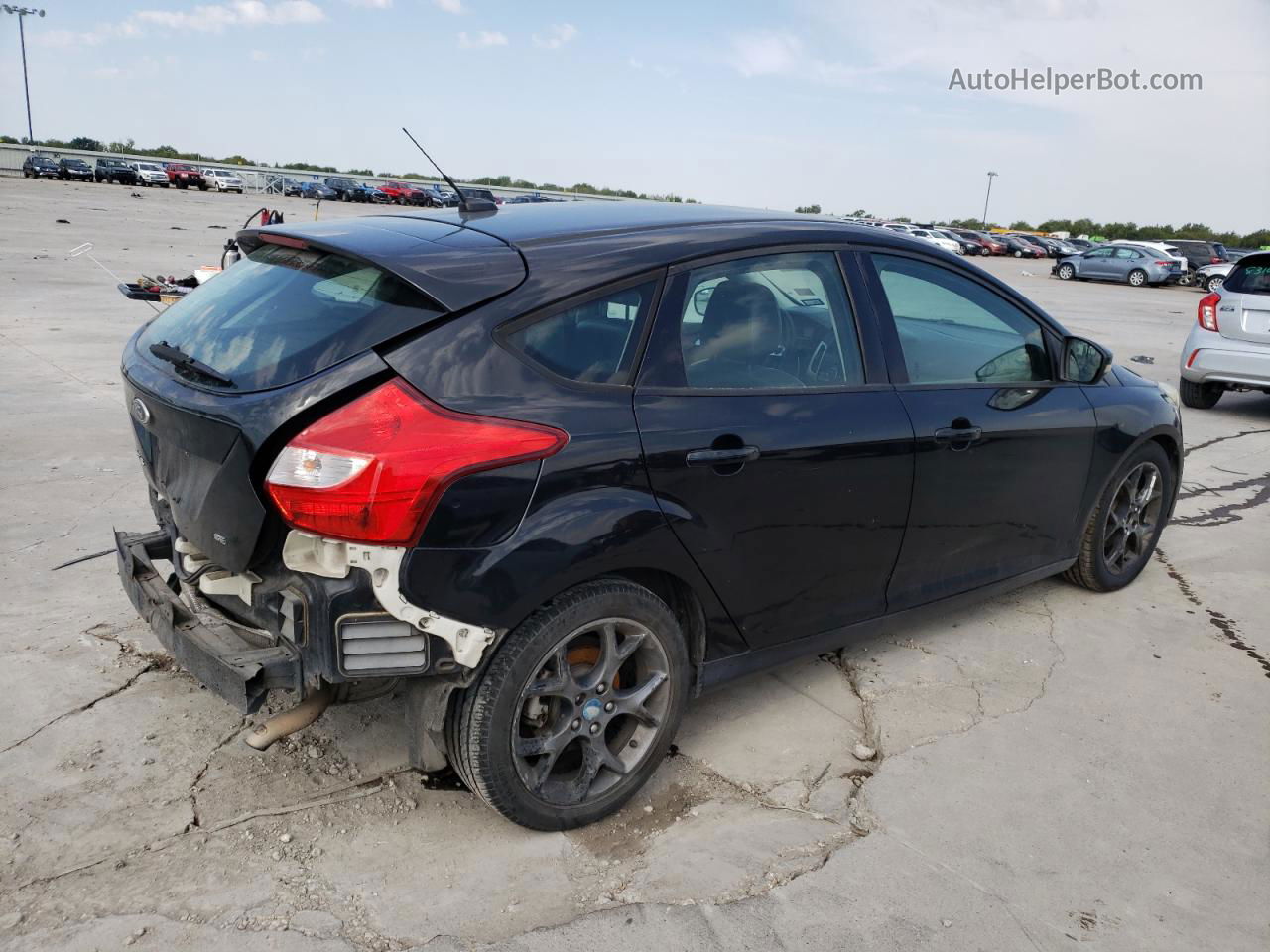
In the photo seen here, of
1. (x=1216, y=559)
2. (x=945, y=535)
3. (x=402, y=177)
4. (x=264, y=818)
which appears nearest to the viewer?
(x=264, y=818)

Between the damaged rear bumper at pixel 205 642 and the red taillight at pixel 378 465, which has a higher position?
the red taillight at pixel 378 465

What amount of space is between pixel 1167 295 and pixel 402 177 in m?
81.4

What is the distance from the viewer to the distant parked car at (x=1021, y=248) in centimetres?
5703

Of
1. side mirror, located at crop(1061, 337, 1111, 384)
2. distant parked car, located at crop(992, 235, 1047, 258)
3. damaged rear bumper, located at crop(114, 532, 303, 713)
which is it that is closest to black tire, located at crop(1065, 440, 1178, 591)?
side mirror, located at crop(1061, 337, 1111, 384)

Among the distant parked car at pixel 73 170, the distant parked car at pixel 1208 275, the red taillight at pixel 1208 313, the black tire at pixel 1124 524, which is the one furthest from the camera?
the distant parked car at pixel 73 170

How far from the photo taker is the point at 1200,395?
1039 centimetres

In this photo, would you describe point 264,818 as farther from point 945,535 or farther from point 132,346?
point 945,535

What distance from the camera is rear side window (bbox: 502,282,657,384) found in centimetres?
274

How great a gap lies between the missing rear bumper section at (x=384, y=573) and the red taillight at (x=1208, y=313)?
9.21m

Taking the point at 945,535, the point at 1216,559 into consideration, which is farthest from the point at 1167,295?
the point at 945,535

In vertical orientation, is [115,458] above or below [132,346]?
below

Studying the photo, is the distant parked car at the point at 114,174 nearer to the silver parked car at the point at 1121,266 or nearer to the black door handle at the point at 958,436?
the silver parked car at the point at 1121,266

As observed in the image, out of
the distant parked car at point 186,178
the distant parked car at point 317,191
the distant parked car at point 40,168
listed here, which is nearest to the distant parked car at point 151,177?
the distant parked car at point 186,178

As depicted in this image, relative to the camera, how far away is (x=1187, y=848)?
3006 mm
